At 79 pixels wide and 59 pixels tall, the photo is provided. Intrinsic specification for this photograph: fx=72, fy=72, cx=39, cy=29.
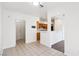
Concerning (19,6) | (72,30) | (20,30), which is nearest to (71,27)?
(72,30)

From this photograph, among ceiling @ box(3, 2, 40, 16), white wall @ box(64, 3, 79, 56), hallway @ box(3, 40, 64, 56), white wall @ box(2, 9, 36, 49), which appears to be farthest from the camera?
white wall @ box(2, 9, 36, 49)

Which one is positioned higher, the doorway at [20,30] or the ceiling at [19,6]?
the ceiling at [19,6]

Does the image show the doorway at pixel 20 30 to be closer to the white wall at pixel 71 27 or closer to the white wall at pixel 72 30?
the white wall at pixel 71 27

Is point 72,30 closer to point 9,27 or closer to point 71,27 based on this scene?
point 71,27

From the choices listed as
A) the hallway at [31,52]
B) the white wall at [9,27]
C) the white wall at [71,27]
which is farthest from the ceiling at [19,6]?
the hallway at [31,52]

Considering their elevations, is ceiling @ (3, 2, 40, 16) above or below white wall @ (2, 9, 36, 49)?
above

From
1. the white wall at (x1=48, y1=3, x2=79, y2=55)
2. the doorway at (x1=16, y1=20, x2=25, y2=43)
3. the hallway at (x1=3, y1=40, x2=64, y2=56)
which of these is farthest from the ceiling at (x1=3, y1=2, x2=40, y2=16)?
the doorway at (x1=16, y1=20, x2=25, y2=43)

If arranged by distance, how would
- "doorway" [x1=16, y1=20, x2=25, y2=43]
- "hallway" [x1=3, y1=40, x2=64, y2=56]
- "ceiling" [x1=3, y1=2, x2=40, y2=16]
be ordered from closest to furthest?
"ceiling" [x1=3, y1=2, x2=40, y2=16] < "hallway" [x1=3, y1=40, x2=64, y2=56] < "doorway" [x1=16, y1=20, x2=25, y2=43]

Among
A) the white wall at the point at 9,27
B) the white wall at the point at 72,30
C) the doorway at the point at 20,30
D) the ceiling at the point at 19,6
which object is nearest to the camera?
the white wall at the point at 72,30

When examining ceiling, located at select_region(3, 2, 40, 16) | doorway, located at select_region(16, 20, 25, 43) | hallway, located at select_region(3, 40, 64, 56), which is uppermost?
ceiling, located at select_region(3, 2, 40, 16)

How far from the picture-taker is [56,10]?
3.92m

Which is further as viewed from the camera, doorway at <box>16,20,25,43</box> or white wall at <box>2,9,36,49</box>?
doorway at <box>16,20,25,43</box>

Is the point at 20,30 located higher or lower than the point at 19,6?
lower

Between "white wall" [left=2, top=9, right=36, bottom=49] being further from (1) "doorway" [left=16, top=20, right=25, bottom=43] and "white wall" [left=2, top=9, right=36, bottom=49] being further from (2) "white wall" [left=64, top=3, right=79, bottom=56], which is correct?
(2) "white wall" [left=64, top=3, right=79, bottom=56]
